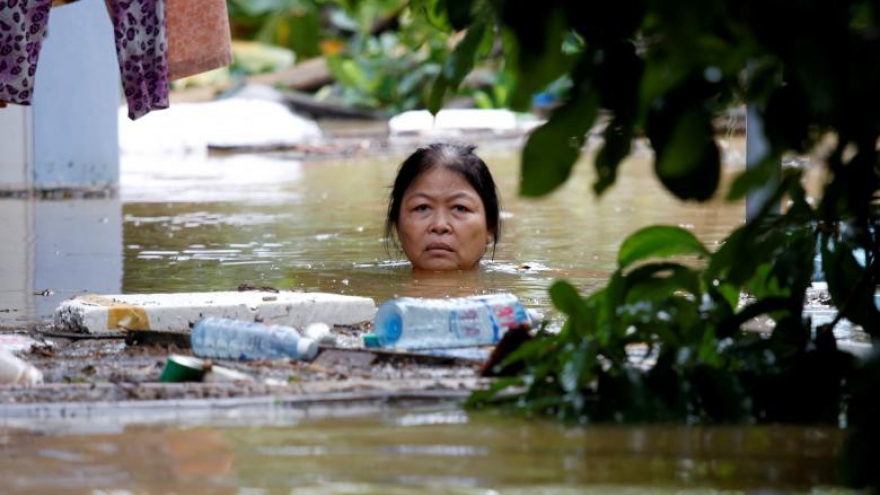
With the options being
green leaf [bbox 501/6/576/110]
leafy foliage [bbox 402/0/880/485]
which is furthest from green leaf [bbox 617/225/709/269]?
green leaf [bbox 501/6/576/110]

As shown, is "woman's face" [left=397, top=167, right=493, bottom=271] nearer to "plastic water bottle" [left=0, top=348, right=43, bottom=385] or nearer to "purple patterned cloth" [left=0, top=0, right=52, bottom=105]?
"purple patterned cloth" [left=0, top=0, right=52, bottom=105]

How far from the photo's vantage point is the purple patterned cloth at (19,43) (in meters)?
6.34

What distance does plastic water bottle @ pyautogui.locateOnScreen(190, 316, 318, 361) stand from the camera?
4023 millimetres

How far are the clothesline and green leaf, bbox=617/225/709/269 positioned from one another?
3.63 meters

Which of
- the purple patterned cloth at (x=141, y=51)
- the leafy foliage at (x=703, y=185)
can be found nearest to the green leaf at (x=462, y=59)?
the leafy foliage at (x=703, y=185)

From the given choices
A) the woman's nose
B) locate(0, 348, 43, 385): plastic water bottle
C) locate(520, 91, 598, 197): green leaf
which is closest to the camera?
locate(520, 91, 598, 197): green leaf

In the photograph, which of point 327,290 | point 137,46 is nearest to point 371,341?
point 327,290

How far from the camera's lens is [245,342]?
160 inches

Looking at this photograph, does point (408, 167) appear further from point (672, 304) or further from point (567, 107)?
point (567, 107)

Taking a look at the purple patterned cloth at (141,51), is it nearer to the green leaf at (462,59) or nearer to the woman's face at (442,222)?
the woman's face at (442,222)

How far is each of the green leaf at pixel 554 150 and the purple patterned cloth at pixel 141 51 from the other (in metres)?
4.36

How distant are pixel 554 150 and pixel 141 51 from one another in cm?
451

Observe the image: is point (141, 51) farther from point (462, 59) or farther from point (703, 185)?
point (703, 185)

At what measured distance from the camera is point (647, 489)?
8.96ft
